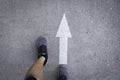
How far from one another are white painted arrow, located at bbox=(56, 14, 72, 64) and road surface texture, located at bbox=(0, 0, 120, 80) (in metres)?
0.04

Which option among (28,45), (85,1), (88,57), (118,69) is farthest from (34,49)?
(118,69)

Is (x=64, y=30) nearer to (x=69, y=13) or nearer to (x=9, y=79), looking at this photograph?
(x=69, y=13)

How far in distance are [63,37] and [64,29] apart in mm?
107

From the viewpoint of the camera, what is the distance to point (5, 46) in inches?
107

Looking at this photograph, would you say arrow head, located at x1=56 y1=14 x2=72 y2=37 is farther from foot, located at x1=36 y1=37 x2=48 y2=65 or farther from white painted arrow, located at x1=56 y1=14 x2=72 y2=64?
foot, located at x1=36 y1=37 x2=48 y2=65

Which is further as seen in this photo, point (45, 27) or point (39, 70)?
point (45, 27)

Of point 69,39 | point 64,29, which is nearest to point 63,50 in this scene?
point 69,39

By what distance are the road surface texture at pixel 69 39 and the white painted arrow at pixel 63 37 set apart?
42 millimetres

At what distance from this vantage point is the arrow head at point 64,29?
2.71 metres

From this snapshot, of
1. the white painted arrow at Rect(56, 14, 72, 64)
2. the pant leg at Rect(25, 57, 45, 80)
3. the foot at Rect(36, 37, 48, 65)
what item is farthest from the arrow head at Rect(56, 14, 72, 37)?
the pant leg at Rect(25, 57, 45, 80)

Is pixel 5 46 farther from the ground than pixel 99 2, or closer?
closer

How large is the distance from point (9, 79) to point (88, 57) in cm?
108

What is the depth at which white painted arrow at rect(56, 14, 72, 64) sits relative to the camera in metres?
2.72

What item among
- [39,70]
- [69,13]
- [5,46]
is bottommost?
[39,70]
